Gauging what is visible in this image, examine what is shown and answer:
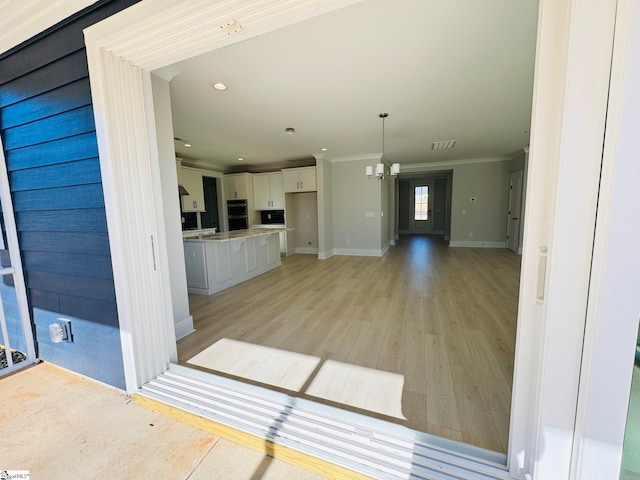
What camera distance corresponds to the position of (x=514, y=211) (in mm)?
6484

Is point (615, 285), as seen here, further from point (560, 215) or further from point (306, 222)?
point (306, 222)

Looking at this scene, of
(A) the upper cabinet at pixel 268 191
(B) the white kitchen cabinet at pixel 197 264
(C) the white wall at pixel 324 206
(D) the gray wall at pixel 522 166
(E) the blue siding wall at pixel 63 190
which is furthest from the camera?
(A) the upper cabinet at pixel 268 191

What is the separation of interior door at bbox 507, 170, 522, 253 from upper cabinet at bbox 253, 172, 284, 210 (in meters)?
5.82

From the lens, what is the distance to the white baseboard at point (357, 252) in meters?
6.51

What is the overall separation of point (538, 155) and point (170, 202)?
2.58 meters

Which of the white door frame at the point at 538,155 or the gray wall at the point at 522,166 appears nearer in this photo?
the white door frame at the point at 538,155

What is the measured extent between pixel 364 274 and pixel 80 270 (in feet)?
12.9

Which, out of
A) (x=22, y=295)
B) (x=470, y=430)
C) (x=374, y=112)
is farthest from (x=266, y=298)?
(x=374, y=112)

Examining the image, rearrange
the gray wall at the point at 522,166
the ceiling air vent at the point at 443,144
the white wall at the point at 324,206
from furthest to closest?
the white wall at the point at 324,206 → the gray wall at the point at 522,166 → the ceiling air vent at the point at 443,144

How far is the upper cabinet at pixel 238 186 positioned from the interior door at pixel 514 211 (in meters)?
6.74

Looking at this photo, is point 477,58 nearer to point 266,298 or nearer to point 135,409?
point 266,298

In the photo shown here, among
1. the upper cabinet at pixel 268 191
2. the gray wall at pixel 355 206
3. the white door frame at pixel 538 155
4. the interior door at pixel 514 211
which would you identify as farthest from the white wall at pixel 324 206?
the white door frame at pixel 538 155

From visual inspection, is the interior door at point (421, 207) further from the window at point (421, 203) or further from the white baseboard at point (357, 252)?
the white baseboard at point (357, 252)

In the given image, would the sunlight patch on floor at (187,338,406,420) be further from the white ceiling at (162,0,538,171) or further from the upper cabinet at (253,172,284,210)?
the upper cabinet at (253,172,284,210)
